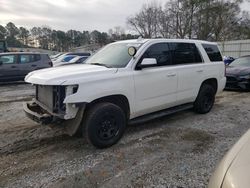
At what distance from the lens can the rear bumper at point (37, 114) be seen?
139 inches

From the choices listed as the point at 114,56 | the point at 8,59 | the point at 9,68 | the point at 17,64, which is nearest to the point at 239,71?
the point at 114,56

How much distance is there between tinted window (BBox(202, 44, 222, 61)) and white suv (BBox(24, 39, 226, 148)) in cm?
11

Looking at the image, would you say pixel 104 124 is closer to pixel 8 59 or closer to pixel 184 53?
pixel 184 53

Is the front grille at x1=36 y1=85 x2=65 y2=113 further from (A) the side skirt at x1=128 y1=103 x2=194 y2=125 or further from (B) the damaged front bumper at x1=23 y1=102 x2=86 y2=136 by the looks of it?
(A) the side skirt at x1=128 y1=103 x2=194 y2=125

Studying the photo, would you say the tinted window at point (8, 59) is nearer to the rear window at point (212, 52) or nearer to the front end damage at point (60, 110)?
the front end damage at point (60, 110)

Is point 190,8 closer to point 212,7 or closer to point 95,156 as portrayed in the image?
point 212,7

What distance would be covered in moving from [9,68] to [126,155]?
977cm

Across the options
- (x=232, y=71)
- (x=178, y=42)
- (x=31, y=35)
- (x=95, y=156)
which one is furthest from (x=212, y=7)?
(x=31, y=35)

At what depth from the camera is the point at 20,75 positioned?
11.7m

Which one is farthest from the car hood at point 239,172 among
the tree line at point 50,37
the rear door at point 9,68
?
the tree line at point 50,37

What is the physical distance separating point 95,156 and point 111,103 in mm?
883

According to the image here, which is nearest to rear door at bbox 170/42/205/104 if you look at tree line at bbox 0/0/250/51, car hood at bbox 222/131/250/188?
car hood at bbox 222/131/250/188

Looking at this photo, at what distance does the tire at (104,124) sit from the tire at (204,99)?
2.45 metres

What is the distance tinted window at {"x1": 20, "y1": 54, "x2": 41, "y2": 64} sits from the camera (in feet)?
39.0
